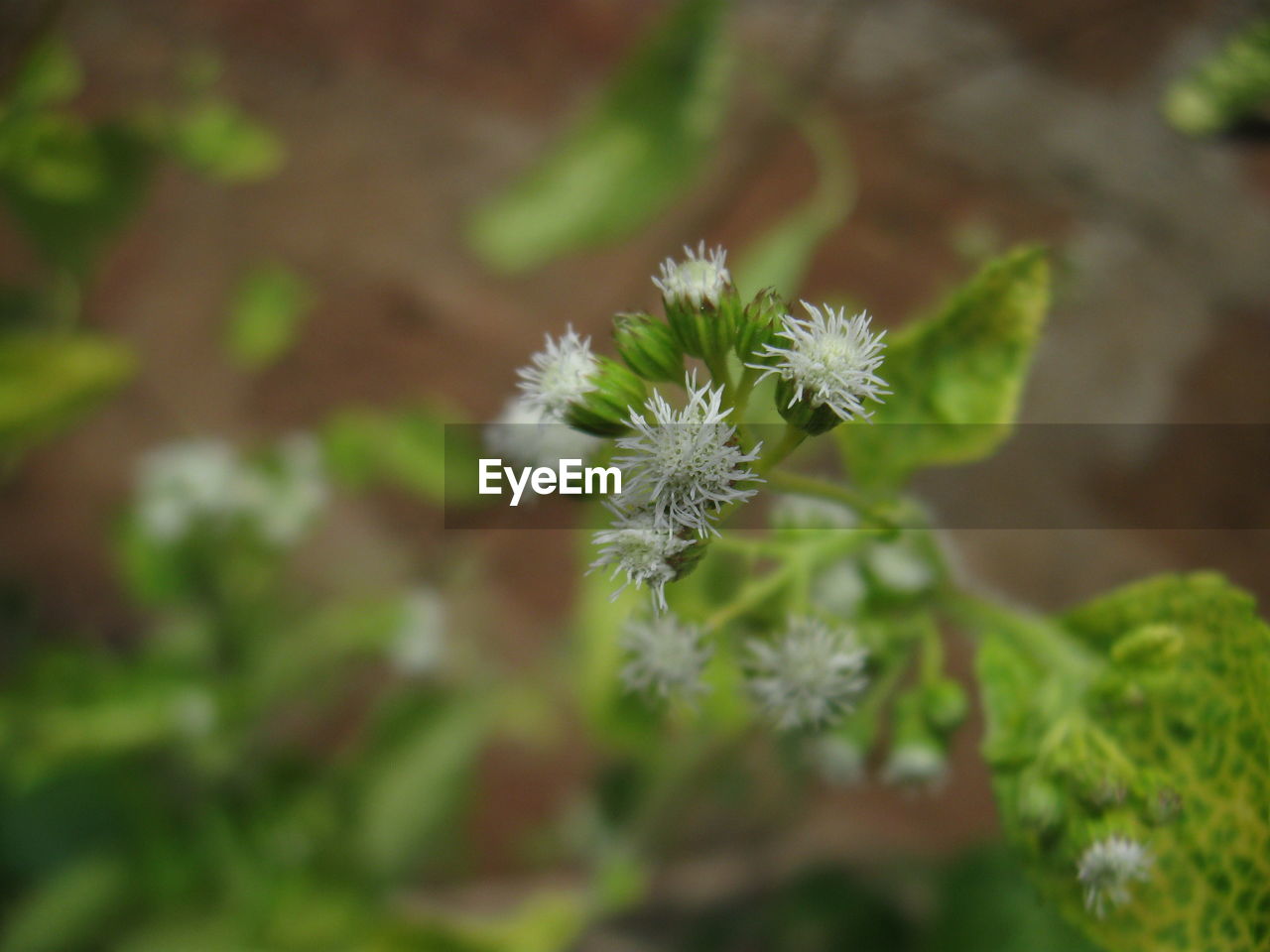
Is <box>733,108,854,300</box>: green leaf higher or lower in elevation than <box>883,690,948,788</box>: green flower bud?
higher

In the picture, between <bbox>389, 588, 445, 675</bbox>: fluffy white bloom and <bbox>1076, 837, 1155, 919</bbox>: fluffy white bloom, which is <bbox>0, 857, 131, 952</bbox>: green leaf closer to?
<bbox>389, 588, 445, 675</bbox>: fluffy white bloom

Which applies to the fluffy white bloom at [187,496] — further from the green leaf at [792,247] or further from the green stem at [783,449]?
the green stem at [783,449]

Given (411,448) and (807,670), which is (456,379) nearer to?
(411,448)

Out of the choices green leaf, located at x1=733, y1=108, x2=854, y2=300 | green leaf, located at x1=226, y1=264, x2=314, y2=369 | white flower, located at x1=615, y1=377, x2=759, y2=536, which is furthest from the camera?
green leaf, located at x1=226, y1=264, x2=314, y2=369

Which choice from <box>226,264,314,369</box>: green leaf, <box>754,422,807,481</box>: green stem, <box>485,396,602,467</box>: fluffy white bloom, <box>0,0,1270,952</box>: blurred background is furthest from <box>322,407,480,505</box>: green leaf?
<box>754,422,807,481</box>: green stem

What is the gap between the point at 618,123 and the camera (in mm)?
634

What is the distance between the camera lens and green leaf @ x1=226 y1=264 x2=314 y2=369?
2.64 ft

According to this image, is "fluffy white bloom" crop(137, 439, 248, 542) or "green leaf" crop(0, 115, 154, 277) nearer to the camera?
"green leaf" crop(0, 115, 154, 277)

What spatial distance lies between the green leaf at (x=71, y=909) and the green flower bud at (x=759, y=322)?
59cm

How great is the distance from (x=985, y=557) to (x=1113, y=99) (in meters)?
0.31

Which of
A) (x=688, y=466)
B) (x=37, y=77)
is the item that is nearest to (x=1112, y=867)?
(x=688, y=466)

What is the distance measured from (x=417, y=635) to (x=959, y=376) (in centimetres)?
45

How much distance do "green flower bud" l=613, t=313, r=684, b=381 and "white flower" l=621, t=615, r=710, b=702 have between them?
2.6 inches

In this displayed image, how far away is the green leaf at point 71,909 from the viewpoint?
1.99 ft
